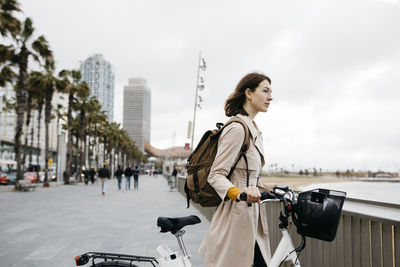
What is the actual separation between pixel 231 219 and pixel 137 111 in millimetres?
192994

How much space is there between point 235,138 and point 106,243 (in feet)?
16.9

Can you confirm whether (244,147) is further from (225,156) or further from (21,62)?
(21,62)

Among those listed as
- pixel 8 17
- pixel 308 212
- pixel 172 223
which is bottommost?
pixel 172 223

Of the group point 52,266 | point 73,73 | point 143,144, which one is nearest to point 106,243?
point 52,266

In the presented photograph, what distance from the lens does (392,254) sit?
2.21 metres

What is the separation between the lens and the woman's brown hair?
2146mm

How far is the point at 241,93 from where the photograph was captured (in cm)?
220

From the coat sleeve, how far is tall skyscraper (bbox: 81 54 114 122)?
467 ft

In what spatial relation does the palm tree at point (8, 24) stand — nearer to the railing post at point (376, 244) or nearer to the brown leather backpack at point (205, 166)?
the brown leather backpack at point (205, 166)

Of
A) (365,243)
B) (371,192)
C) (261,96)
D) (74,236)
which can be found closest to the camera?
(261,96)

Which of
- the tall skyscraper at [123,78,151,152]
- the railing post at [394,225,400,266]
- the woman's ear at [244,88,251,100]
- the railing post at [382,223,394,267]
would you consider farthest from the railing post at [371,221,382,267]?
the tall skyscraper at [123,78,151,152]

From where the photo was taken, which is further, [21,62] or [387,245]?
[21,62]

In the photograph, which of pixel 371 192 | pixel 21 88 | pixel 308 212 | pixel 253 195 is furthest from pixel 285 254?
pixel 371 192

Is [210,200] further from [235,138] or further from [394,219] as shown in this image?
[394,219]
